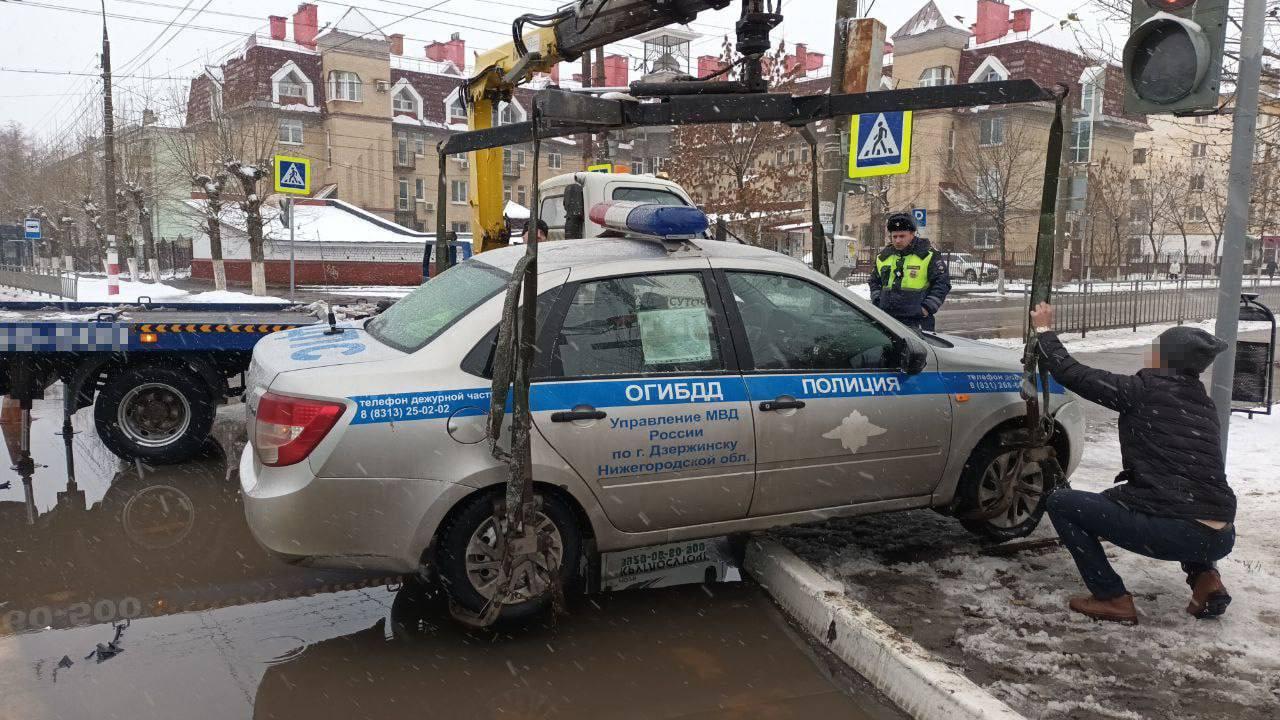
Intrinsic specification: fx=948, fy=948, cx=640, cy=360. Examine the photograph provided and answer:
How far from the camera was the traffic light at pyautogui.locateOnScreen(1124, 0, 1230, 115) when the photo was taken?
14.5 ft

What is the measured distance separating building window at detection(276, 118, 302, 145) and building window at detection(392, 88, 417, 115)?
21.1ft

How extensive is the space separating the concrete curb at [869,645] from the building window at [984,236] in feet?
174

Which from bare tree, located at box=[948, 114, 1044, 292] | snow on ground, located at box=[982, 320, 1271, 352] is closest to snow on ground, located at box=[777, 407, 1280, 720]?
snow on ground, located at box=[982, 320, 1271, 352]

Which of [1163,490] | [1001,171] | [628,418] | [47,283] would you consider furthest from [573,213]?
[1001,171]

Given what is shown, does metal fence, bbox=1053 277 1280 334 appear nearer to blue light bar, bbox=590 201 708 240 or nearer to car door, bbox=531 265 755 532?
blue light bar, bbox=590 201 708 240

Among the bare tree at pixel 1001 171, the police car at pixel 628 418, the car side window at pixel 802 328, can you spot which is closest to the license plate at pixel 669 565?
the police car at pixel 628 418

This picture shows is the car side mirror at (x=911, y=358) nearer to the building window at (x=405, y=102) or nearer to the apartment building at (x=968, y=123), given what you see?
the apartment building at (x=968, y=123)

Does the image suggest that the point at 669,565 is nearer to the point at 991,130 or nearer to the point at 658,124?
the point at 658,124

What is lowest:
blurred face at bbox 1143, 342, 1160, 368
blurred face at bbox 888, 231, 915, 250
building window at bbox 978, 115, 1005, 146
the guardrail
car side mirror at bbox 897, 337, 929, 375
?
the guardrail

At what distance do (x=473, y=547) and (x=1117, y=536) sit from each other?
9.09 feet

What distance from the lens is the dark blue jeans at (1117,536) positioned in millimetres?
3969

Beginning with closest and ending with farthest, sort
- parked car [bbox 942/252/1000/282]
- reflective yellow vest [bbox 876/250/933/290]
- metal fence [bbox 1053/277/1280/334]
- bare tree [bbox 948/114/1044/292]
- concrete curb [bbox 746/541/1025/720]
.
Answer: concrete curb [bbox 746/541/1025/720] < reflective yellow vest [bbox 876/250/933/290] < metal fence [bbox 1053/277/1280/334] < bare tree [bbox 948/114/1044/292] < parked car [bbox 942/252/1000/282]

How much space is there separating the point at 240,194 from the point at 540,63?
26.6 meters

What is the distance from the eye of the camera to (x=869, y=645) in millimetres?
3857
